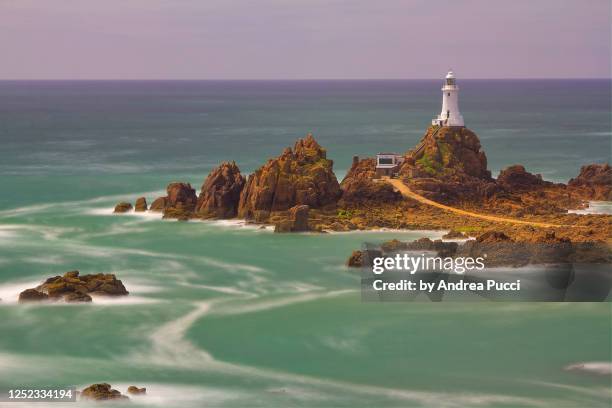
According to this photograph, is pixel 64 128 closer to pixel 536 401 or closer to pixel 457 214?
pixel 457 214

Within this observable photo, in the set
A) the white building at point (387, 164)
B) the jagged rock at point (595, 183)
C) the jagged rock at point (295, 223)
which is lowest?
the jagged rock at point (295, 223)

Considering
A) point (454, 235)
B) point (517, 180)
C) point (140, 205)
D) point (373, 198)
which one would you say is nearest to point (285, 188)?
point (373, 198)

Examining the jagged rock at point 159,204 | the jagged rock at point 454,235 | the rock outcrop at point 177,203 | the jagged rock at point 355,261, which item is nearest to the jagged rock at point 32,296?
the jagged rock at point 355,261

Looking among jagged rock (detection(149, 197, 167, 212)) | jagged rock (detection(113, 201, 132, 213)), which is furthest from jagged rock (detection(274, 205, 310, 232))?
→ jagged rock (detection(113, 201, 132, 213))

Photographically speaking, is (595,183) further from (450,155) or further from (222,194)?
(222,194)

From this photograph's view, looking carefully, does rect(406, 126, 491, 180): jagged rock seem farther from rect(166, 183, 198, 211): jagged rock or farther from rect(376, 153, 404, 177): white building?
rect(166, 183, 198, 211): jagged rock

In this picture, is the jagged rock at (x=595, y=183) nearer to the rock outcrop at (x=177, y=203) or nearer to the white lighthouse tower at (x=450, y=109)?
the white lighthouse tower at (x=450, y=109)

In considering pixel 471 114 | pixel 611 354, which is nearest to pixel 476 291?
pixel 611 354
